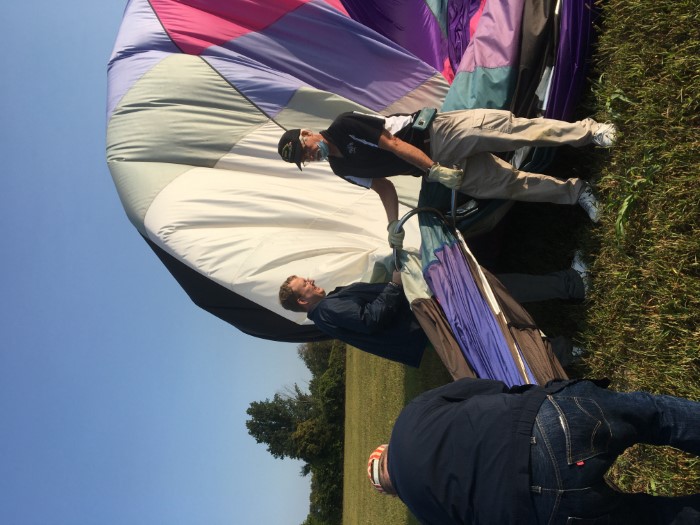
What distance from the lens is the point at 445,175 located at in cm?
327

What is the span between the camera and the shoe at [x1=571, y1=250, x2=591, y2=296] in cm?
371

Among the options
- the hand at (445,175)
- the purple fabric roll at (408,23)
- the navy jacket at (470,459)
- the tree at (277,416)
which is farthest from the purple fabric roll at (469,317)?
the tree at (277,416)

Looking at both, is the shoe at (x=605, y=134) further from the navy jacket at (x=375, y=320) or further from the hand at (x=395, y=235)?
the navy jacket at (x=375, y=320)

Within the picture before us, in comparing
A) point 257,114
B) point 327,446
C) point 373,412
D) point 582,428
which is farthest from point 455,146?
point 327,446

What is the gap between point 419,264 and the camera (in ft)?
11.9

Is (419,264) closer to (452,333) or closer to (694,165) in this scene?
(452,333)

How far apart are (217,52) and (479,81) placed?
8.23ft

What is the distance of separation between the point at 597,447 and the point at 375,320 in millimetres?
1868

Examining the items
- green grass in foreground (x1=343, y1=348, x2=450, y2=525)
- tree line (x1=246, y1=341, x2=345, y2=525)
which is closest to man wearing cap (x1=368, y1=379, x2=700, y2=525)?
green grass in foreground (x1=343, y1=348, x2=450, y2=525)

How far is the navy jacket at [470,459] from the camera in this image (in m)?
1.80

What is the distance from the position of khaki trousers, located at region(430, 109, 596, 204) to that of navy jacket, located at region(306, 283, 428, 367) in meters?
0.85

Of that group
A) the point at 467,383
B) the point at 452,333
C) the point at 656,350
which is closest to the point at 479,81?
the point at 452,333

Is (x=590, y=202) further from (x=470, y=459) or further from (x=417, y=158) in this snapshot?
(x=470, y=459)

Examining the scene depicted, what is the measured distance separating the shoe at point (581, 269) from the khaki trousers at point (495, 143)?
519 mm
